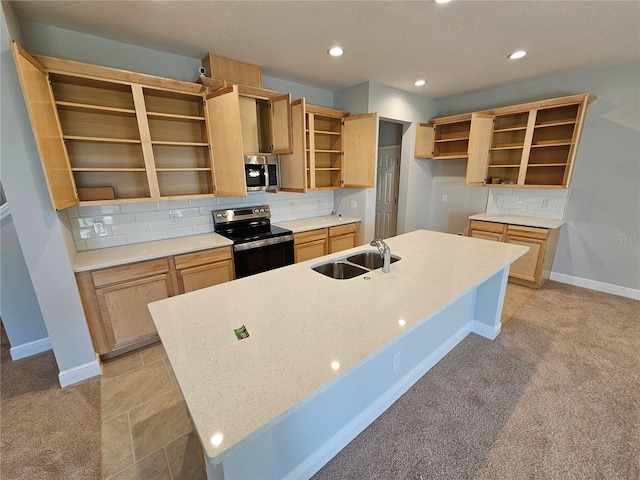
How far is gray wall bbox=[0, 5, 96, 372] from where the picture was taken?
163cm

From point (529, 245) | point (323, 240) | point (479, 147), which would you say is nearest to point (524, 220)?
point (529, 245)

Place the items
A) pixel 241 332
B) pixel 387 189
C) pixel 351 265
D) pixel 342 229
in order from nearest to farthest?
pixel 241 332, pixel 351 265, pixel 342 229, pixel 387 189

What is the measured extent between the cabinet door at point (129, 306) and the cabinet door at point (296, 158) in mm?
1599

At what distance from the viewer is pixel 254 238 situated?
2785mm

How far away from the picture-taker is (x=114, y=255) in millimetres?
2229

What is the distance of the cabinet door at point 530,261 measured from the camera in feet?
10.9

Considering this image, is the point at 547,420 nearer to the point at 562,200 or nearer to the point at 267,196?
the point at 562,200

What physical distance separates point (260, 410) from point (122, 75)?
2615 millimetres

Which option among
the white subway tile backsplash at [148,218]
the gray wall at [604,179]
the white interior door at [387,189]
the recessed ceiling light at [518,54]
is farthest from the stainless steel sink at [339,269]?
the gray wall at [604,179]

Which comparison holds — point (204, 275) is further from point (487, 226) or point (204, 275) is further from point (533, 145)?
point (533, 145)

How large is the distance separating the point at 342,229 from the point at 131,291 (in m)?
2.39

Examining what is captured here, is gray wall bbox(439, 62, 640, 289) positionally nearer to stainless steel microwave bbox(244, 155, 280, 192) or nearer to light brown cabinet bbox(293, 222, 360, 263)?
light brown cabinet bbox(293, 222, 360, 263)

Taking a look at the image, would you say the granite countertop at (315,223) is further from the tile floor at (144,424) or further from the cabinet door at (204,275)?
the tile floor at (144,424)

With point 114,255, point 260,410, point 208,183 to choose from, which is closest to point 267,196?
point 208,183
